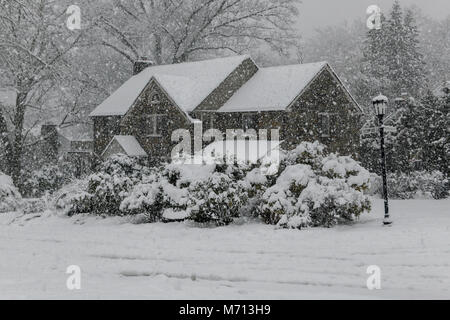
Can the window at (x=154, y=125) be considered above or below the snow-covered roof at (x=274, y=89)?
below

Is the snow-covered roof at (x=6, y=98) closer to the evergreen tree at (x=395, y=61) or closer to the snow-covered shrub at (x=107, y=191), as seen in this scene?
the snow-covered shrub at (x=107, y=191)

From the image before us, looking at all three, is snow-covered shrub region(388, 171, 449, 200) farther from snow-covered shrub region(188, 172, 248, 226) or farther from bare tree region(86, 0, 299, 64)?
bare tree region(86, 0, 299, 64)

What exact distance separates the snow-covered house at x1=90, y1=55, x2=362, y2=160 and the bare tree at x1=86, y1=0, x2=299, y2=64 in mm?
8292

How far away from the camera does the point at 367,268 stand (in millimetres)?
11609

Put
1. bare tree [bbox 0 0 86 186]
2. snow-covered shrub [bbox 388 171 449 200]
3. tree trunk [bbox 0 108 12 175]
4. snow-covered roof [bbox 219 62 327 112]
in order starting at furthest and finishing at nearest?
1. tree trunk [bbox 0 108 12 175]
2. bare tree [bbox 0 0 86 186]
3. snow-covered roof [bbox 219 62 327 112]
4. snow-covered shrub [bbox 388 171 449 200]

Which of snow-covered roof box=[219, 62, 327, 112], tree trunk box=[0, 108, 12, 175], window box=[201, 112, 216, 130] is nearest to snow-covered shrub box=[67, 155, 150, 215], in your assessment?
window box=[201, 112, 216, 130]

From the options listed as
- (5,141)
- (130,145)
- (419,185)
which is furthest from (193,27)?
(419,185)

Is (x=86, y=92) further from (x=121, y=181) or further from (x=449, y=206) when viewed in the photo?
(x=449, y=206)

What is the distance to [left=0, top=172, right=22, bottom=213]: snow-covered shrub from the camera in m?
25.9

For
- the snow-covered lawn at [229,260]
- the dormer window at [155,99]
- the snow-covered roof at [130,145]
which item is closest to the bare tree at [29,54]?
the snow-covered roof at [130,145]

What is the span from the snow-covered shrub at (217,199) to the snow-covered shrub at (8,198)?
35.6ft

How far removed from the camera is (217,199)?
18469 mm

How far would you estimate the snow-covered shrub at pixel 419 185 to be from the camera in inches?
1025

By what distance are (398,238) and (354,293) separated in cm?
580
